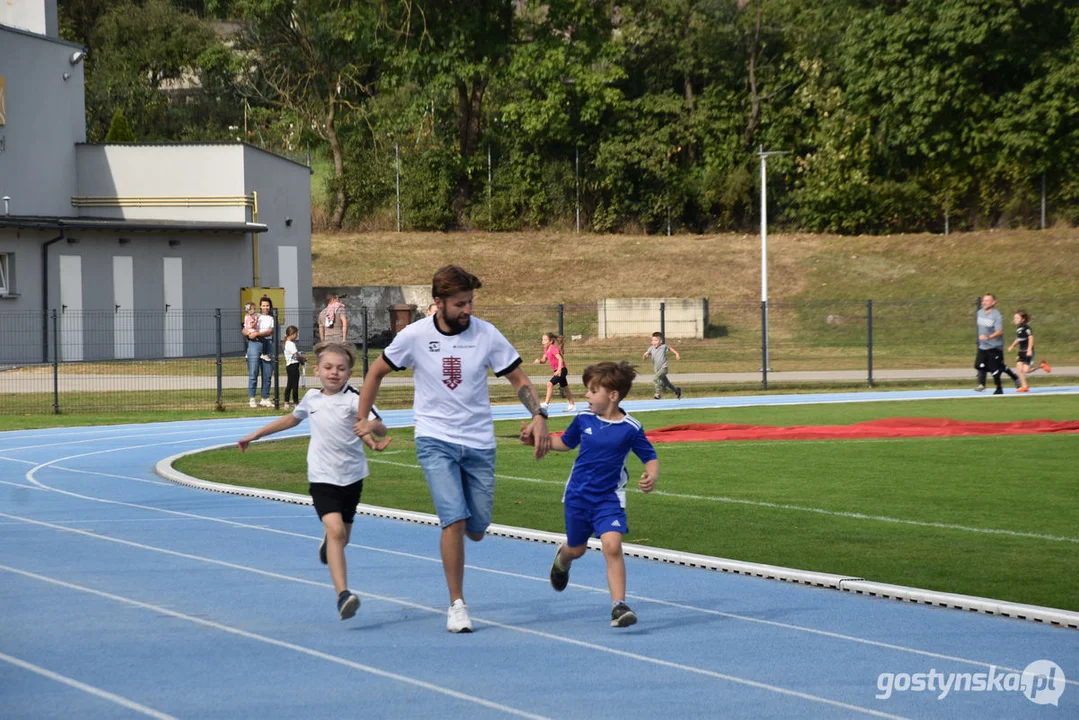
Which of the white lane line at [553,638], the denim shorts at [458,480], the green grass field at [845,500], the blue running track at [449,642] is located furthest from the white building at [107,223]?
the denim shorts at [458,480]

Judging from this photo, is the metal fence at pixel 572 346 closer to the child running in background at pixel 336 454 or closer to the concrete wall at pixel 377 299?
the concrete wall at pixel 377 299

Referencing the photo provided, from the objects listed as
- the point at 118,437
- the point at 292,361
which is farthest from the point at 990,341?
the point at 118,437

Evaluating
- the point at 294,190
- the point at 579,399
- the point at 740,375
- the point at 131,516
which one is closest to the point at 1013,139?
the point at 740,375

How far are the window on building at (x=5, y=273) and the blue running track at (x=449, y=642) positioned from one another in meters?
29.4

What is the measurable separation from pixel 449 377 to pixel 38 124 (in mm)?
38090

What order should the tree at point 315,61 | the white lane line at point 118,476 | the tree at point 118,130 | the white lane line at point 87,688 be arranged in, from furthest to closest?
the tree at point 315,61
the tree at point 118,130
the white lane line at point 118,476
the white lane line at point 87,688

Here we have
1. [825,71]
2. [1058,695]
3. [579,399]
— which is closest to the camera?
[1058,695]

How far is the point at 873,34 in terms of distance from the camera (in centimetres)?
5756

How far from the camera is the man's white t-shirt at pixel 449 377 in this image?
769 cm

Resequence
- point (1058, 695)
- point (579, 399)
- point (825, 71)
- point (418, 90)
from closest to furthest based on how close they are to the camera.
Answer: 1. point (1058, 695)
2. point (579, 399)
3. point (825, 71)
4. point (418, 90)

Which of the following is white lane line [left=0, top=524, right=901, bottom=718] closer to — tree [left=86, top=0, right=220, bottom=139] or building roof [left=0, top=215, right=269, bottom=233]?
building roof [left=0, top=215, right=269, bottom=233]

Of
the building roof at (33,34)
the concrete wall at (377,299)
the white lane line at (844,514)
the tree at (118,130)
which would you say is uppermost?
the building roof at (33,34)

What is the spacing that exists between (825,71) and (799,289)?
15780 mm

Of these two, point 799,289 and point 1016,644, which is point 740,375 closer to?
point 799,289
